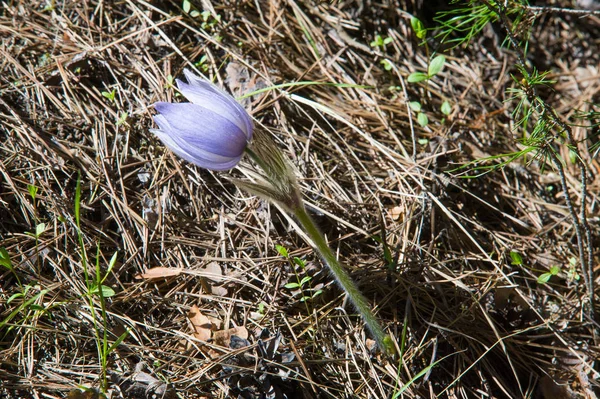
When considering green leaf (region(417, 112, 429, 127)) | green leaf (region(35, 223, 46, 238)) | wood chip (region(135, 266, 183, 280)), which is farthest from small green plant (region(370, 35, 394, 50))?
green leaf (region(35, 223, 46, 238))

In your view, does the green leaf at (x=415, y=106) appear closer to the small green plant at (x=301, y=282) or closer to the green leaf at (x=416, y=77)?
the green leaf at (x=416, y=77)

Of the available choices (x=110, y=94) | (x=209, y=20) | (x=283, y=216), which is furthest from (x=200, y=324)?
(x=209, y=20)

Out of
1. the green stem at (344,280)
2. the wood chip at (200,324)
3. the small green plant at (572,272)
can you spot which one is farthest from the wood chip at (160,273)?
the small green plant at (572,272)

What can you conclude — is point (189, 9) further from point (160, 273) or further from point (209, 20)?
point (160, 273)

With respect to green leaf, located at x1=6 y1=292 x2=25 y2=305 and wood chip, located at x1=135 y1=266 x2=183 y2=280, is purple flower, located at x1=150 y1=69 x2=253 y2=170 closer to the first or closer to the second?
wood chip, located at x1=135 y1=266 x2=183 y2=280

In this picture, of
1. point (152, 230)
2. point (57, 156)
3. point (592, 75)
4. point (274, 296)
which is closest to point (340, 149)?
point (274, 296)
